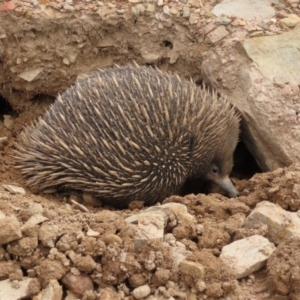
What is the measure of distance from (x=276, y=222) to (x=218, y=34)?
2222 mm

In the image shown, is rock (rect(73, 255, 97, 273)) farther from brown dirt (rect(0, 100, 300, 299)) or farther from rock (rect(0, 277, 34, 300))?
rock (rect(0, 277, 34, 300))

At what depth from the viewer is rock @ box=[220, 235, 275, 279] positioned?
9.50 feet

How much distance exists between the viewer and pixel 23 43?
5293mm

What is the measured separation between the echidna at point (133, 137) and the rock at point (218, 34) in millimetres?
540

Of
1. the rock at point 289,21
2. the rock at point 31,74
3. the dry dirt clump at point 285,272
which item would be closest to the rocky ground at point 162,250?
the dry dirt clump at point 285,272

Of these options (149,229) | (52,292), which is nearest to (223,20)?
(149,229)

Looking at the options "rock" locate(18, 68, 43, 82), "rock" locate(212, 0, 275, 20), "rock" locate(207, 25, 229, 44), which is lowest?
"rock" locate(18, 68, 43, 82)

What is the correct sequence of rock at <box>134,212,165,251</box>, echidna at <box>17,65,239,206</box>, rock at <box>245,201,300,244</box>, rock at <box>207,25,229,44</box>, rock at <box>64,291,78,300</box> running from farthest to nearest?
rock at <box>207,25,229,44</box>, echidna at <box>17,65,239,206</box>, rock at <box>245,201,300,244</box>, rock at <box>134,212,165,251</box>, rock at <box>64,291,78,300</box>

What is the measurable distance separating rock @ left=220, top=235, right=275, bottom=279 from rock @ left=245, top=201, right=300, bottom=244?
148 mm

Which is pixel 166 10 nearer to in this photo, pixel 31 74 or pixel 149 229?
pixel 31 74

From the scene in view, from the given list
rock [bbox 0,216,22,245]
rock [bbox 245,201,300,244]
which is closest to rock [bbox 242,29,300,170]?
rock [bbox 245,201,300,244]

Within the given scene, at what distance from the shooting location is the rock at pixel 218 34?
4.93 metres

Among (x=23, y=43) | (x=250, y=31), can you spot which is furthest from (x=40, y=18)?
(x=250, y=31)

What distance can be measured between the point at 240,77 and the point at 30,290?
8.75ft
